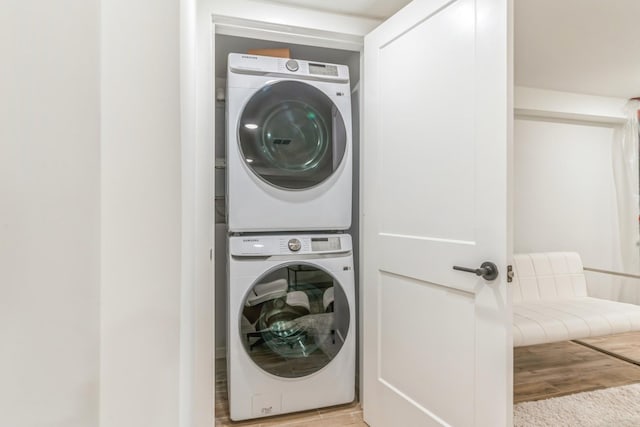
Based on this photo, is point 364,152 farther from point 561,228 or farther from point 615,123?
point 615,123

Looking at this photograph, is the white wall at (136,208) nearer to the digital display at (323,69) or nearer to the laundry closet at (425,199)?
the laundry closet at (425,199)

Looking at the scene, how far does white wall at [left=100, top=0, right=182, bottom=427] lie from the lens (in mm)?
342

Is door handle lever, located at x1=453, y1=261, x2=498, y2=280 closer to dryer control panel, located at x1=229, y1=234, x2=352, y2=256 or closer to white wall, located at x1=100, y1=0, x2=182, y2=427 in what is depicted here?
dryer control panel, located at x1=229, y1=234, x2=352, y2=256

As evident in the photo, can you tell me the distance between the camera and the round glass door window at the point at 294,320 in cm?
172

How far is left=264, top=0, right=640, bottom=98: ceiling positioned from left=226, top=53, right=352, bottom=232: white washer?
0.35m

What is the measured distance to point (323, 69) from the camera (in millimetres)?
1856

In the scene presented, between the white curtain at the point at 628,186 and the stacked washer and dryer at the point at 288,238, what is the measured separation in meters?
3.11

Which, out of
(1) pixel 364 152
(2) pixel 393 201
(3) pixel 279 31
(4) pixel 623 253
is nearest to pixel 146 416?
(2) pixel 393 201

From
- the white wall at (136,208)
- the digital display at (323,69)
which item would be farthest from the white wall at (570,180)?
the white wall at (136,208)

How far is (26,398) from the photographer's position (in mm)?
251

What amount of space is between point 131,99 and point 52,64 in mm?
101

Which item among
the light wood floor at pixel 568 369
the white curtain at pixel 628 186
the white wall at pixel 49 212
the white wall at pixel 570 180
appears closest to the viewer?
the white wall at pixel 49 212

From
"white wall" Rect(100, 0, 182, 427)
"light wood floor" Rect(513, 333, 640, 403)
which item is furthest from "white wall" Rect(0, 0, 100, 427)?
"light wood floor" Rect(513, 333, 640, 403)

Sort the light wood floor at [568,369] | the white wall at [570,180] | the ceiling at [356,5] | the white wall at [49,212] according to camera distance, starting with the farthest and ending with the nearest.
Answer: the white wall at [570,180], the light wood floor at [568,369], the ceiling at [356,5], the white wall at [49,212]
